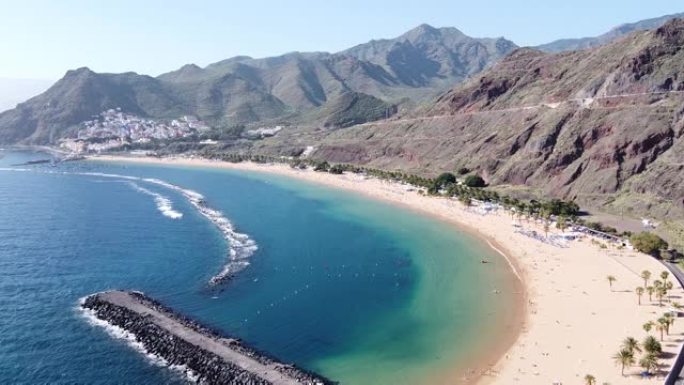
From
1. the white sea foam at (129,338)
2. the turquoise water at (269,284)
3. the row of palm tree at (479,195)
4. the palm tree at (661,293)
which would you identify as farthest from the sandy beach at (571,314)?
the white sea foam at (129,338)

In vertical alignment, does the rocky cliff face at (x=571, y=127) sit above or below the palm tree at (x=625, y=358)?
above

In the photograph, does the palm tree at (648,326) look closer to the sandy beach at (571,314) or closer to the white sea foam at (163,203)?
the sandy beach at (571,314)

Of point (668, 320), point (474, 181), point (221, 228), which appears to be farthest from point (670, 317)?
point (474, 181)

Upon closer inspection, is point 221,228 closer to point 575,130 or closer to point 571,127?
point 575,130

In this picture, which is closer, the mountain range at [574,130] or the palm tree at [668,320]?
the palm tree at [668,320]

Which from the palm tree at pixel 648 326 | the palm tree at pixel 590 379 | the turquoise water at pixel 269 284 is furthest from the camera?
the turquoise water at pixel 269 284

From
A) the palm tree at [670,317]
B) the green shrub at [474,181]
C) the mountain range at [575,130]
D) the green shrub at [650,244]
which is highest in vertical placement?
the mountain range at [575,130]

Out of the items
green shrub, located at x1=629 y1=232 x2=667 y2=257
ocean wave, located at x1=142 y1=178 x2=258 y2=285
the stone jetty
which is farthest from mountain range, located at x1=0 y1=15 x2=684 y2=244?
the stone jetty

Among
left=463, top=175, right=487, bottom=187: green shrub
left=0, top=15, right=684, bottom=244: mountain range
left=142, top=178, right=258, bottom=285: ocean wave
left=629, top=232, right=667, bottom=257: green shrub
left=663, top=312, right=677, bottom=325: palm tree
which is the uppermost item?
left=0, top=15, right=684, bottom=244: mountain range

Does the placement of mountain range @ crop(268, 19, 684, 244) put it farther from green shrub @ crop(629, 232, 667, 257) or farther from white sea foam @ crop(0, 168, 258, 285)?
white sea foam @ crop(0, 168, 258, 285)
